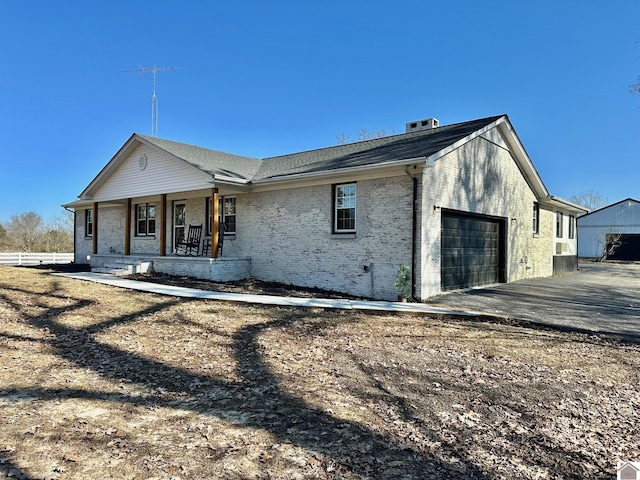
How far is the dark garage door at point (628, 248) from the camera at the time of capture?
34375mm

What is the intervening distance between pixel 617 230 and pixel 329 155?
32405 mm

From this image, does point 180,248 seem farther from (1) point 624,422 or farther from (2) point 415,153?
(1) point 624,422

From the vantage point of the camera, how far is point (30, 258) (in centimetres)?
2575

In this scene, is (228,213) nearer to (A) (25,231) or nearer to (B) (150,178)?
(B) (150,178)

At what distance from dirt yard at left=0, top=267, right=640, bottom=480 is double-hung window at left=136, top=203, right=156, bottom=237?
11051 millimetres

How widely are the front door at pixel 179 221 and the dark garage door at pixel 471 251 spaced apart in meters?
10.5

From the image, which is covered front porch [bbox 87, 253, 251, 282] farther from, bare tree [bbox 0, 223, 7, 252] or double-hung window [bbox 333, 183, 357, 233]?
bare tree [bbox 0, 223, 7, 252]

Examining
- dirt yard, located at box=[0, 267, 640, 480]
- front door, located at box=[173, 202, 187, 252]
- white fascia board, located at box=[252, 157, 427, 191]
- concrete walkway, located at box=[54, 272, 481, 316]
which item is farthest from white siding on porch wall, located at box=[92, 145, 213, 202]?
dirt yard, located at box=[0, 267, 640, 480]

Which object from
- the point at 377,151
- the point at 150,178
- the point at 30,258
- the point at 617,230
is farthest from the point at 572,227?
the point at 30,258

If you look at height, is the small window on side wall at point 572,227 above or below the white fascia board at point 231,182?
below

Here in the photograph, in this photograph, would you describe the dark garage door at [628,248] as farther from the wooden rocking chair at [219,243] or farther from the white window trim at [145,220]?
the white window trim at [145,220]

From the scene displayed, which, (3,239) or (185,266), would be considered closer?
(185,266)

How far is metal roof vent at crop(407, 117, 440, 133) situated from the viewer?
1497cm

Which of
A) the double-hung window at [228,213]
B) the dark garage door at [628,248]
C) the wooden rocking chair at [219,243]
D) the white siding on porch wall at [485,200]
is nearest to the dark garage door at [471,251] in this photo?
the white siding on porch wall at [485,200]
